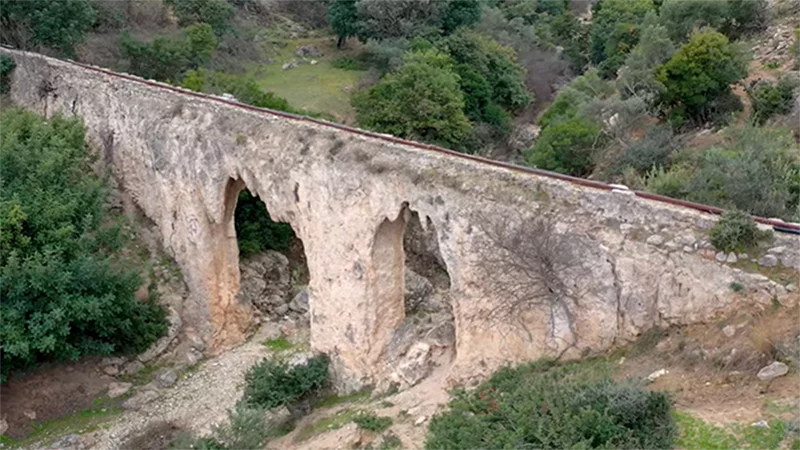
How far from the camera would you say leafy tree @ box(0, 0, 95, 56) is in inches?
1107

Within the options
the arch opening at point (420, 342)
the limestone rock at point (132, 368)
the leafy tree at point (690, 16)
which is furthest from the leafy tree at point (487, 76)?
the limestone rock at point (132, 368)

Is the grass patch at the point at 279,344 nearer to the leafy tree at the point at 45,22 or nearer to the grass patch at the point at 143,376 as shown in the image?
the grass patch at the point at 143,376

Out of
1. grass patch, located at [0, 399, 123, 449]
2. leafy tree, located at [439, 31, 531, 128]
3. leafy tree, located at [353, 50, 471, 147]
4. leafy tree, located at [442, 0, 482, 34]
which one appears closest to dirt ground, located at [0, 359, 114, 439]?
grass patch, located at [0, 399, 123, 449]

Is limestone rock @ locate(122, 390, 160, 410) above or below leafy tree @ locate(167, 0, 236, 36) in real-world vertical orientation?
below

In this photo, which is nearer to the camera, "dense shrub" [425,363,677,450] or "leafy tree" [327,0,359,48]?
"dense shrub" [425,363,677,450]

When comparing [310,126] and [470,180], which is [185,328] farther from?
[470,180]

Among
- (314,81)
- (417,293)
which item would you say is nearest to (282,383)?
(417,293)

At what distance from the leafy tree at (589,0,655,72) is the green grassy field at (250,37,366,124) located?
1435cm

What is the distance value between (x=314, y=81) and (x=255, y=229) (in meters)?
17.4

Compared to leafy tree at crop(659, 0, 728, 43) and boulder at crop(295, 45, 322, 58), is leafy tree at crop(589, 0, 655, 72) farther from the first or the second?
boulder at crop(295, 45, 322, 58)

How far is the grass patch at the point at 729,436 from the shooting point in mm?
8781

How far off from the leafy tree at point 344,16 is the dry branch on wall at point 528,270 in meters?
31.3

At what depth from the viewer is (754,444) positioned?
8828 millimetres

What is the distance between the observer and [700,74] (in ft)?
74.4
